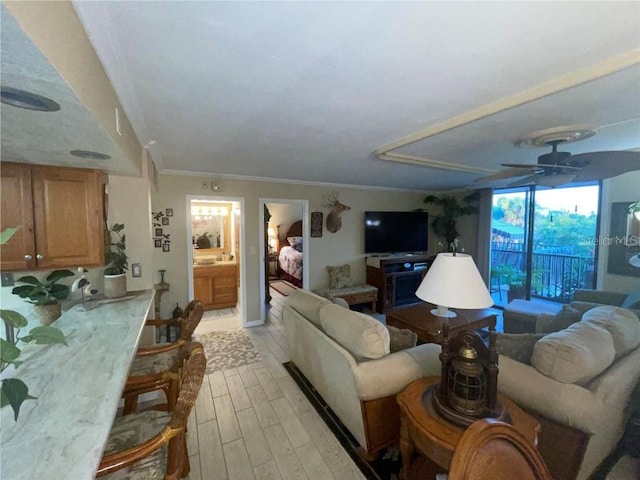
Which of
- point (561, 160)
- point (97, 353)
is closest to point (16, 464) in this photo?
point (97, 353)

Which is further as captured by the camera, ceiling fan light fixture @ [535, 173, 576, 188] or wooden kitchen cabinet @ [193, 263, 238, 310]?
wooden kitchen cabinet @ [193, 263, 238, 310]

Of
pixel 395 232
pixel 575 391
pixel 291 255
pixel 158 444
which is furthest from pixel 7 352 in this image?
pixel 291 255

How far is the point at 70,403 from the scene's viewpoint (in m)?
1.06

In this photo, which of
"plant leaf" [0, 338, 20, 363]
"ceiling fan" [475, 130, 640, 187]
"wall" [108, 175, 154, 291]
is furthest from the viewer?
"wall" [108, 175, 154, 291]

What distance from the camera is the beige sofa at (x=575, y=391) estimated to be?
4.30ft

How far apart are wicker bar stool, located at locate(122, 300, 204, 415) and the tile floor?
0.46m

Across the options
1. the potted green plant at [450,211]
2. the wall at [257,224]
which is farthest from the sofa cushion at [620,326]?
the potted green plant at [450,211]

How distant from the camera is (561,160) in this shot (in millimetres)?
1996

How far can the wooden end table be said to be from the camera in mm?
1172

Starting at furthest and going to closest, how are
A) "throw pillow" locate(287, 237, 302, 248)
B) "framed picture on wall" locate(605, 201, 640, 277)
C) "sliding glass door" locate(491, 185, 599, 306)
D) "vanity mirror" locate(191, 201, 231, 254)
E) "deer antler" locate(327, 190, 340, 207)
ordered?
"throw pillow" locate(287, 237, 302, 248)
"vanity mirror" locate(191, 201, 231, 254)
"deer antler" locate(327, 190, 340, 207)
"sliding glass door" locate(491, 185, 599, 306)
"framed picture on wall" locate(605, 201, 640, 277)

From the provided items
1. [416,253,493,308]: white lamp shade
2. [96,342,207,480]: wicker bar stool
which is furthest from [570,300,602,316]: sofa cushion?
[96,342,207,480]: wicker bar stool

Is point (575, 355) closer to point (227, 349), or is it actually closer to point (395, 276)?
point (227, 349)

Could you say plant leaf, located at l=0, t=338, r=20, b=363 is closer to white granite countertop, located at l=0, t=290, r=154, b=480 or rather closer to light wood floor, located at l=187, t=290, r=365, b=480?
white granite countertop, located at l=0, t=290, r=154, b=480

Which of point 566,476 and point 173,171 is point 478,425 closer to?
point 566,476
